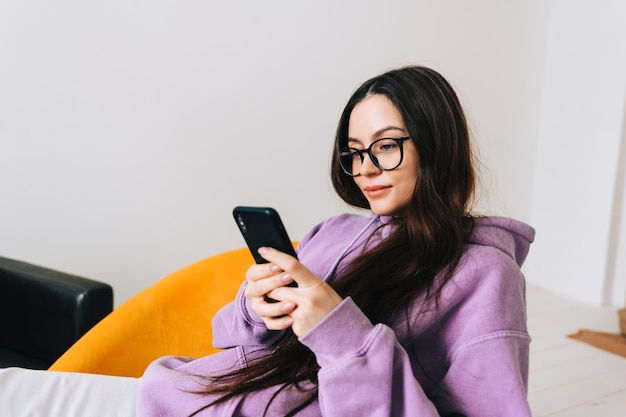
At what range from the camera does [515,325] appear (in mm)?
965

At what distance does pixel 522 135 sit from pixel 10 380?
128 inches

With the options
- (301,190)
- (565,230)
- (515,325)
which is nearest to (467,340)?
(515,325)

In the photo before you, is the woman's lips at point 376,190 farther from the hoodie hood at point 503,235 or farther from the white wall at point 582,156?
the white wall at point 582,156

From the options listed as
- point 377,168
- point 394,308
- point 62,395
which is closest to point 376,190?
point 377,168

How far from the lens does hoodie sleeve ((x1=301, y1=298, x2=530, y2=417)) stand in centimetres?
86

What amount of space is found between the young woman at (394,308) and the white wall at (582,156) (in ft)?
7.75

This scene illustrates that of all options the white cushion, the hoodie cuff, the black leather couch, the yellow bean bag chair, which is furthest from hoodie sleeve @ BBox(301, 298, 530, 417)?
the black leather couch

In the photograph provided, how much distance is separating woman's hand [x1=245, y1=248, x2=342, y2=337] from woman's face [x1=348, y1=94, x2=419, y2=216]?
0.31 meters

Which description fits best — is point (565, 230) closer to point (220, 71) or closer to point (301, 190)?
point (301, 190)

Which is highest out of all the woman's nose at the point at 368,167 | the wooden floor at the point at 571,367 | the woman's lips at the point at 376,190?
the woman's nose at the point at 368,167

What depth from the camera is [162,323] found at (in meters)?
1.59

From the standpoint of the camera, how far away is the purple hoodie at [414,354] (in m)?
0.87

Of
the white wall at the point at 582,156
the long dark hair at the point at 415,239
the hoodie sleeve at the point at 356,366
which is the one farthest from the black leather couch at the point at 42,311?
the white wall at the point at 582,156

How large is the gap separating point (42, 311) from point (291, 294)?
1.06 metres
